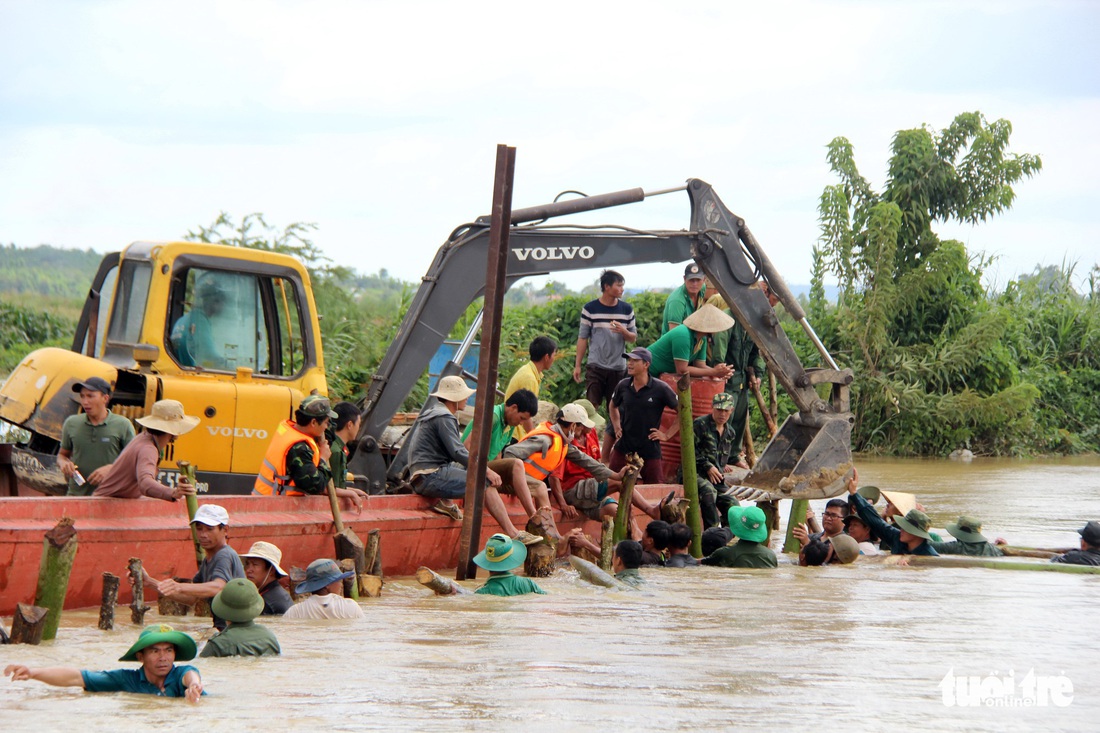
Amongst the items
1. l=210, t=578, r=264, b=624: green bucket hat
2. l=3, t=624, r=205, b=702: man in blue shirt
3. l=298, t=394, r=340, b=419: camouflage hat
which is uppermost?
l=298, t=394, r=340, b=419: camouflage hat

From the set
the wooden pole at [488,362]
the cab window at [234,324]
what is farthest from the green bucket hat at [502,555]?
the cab window at [234,324]

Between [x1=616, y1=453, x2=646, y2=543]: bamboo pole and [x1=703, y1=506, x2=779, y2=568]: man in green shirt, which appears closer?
[x1=616, y1=453, x2=646, y2=543]: bamboo pole

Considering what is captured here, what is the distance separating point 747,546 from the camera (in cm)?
1158

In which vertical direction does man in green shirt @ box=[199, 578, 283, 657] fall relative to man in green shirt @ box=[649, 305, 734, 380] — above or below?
below

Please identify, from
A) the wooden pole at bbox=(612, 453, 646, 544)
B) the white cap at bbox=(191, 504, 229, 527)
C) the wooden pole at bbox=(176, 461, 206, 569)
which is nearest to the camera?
the white cap at bbox=(191, 504, 229, 527)

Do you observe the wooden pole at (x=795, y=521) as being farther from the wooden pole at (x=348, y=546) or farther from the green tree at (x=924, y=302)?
the green tree at (x=924, y=302)

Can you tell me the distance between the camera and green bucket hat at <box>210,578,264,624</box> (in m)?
6.98

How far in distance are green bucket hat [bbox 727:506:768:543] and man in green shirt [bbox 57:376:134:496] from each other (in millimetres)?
5038

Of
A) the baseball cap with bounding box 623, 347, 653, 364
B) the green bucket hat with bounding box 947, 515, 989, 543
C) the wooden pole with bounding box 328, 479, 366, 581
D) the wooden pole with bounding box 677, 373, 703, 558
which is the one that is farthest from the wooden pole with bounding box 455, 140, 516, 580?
the green bucket hat with bounding box 947, 515, 989, 543

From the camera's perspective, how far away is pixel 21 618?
7047 mm

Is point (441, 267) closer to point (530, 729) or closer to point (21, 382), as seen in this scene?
point (21, 382)

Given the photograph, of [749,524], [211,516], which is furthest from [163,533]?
[749,524]

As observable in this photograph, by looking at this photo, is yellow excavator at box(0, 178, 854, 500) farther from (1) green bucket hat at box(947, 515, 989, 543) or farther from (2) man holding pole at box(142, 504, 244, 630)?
(2) man holding pole at box(142, 504, 244, 630)

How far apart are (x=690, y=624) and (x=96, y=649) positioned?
11.6 feet
